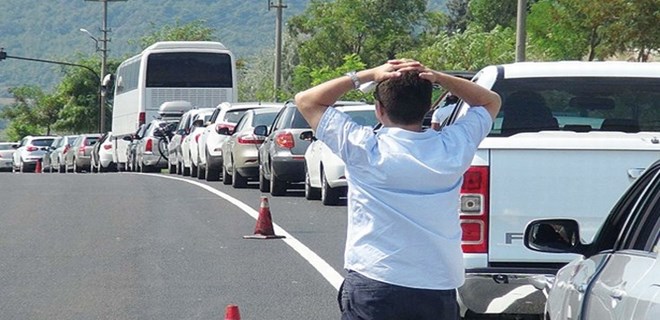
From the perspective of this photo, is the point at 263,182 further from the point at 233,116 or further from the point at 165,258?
the point at 165,258

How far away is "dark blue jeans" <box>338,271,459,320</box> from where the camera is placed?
5695mm

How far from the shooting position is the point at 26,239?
17188mm

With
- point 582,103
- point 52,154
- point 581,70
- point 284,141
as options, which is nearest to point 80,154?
point 52,154

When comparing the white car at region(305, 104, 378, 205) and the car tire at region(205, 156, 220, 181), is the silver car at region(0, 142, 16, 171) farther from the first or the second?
the white car at region(305, 104, 378, 205)

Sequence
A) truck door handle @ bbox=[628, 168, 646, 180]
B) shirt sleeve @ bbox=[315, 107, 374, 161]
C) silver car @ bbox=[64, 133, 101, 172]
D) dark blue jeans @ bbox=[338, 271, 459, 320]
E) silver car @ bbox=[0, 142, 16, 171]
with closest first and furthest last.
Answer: dark blue jeans @ bbox=[338, 271, 459, 320] → shirt sleeve @ bbox=[315, 107, 374, 161] → truck door handle @ bbox=[628, 168, 646, 180] → silver car @ bbox=[64, 133, 101, 172] → silver car @ bbox=[0, 142, 16, 171]

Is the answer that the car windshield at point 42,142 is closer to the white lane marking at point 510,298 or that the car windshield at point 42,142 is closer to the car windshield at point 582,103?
the car windshield at point 582,103

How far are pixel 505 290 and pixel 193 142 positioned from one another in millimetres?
25395

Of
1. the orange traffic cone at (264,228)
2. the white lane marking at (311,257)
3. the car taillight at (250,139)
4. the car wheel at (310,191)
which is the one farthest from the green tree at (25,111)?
the orange traffic cone at (264,228)

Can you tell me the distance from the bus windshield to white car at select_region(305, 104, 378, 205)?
24815 mm

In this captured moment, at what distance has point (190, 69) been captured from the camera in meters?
47.9

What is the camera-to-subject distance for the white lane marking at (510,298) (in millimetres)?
8625

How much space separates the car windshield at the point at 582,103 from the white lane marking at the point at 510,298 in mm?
1187

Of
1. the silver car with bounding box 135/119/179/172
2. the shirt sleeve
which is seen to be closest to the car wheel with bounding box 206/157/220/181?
the silver car with bounding box 135/119/179/172

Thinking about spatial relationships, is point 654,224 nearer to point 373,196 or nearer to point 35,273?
point 373,196
